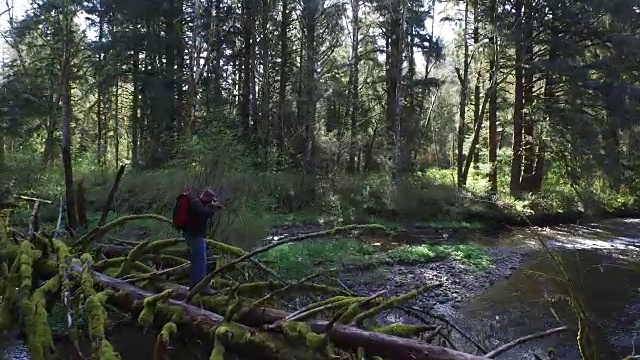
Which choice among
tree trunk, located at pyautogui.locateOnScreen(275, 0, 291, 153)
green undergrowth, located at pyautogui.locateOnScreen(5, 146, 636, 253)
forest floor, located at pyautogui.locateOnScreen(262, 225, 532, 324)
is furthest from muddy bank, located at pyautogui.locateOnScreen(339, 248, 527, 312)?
tree trunk, located at pyautogui.locateOnScreen(275, 0, 291, 153)

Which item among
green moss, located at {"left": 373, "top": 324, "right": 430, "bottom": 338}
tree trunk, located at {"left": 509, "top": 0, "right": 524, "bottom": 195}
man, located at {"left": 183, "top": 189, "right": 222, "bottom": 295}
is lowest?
green moss, located at {"left": 373, "top": 324, "right": 430, "bottom": 338}

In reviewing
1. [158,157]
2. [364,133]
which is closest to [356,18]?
[364,133]

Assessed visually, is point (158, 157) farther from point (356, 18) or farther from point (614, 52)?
point (614, 52)

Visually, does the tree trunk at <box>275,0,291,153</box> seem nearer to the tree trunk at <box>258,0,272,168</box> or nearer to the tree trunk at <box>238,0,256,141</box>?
the tree trunk at <box>258,0,272,168</box>

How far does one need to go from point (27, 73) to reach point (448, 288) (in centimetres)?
1738

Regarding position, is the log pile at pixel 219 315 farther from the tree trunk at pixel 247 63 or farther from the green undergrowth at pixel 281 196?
the tree trunk at pixel 247 63

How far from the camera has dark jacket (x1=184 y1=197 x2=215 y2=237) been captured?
5.29 m

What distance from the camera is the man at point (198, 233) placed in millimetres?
5051

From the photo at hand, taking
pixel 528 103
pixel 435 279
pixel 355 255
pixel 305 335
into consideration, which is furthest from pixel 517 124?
pixel 305 335

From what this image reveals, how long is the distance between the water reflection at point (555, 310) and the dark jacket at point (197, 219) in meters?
4.68

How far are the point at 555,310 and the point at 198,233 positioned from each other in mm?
7624

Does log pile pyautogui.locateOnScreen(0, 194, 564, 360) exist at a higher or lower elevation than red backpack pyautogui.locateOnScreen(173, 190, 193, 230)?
lower

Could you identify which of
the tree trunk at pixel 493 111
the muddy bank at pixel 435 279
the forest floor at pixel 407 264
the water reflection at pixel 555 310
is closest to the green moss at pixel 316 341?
the water reflection at pixel 555 310

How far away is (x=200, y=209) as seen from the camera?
212 inches
